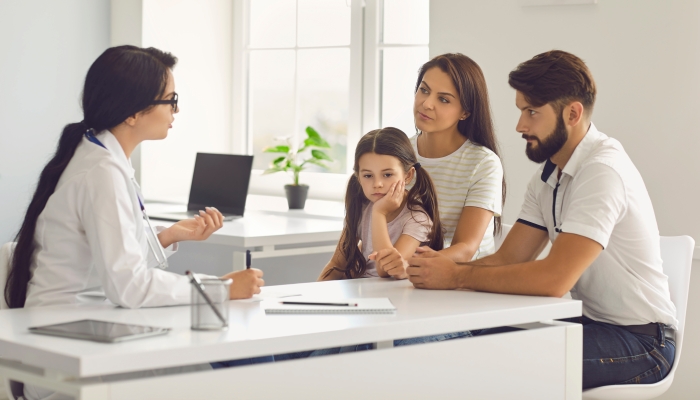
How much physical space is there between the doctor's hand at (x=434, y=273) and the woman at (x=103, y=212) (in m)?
0.42

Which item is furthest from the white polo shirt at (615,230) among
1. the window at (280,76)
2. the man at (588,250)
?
the window at (280,76)

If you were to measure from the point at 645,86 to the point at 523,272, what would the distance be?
1.29 metres

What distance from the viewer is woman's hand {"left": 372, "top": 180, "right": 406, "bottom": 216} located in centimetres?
226

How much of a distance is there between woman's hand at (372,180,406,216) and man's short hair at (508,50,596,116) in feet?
1.48

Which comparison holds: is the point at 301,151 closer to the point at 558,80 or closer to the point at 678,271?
the point at 558,80

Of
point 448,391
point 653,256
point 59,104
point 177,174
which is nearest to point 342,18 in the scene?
point 177,174

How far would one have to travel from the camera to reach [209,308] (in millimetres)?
1445

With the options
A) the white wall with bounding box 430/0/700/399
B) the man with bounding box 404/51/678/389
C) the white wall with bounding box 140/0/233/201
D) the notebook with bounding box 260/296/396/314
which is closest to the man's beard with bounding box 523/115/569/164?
the man with bounding box 404/51/678/389

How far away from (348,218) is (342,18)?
78.4 inches

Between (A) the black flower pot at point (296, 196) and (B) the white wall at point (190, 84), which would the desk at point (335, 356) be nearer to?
(A) the black flower pot at point (296, 196)

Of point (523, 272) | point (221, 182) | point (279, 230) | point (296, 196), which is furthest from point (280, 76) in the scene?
point (523, 272)

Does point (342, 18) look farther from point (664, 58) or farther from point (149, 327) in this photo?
point (149, 327)

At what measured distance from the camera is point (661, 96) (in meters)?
2.84

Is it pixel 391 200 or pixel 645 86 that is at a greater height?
pixel 645 86
